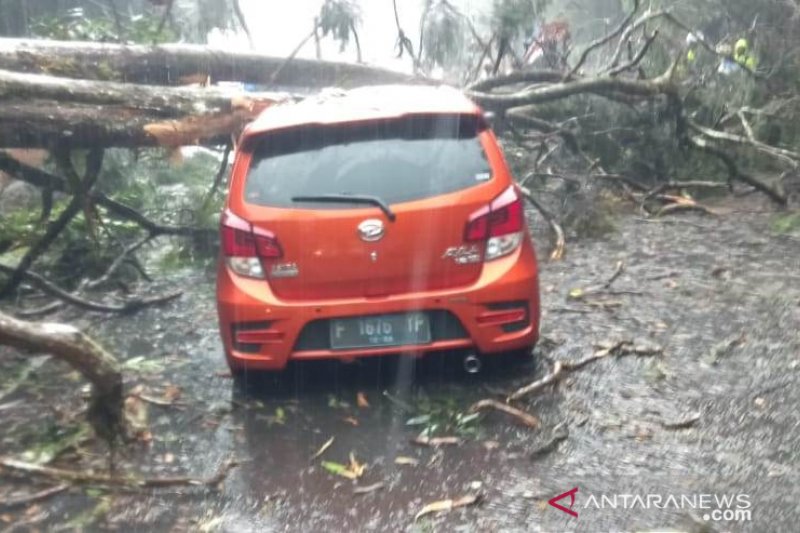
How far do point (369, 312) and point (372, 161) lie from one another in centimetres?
83

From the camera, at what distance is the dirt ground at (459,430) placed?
4148 mm

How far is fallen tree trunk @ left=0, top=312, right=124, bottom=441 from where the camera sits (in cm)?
427

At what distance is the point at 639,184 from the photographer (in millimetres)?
11734

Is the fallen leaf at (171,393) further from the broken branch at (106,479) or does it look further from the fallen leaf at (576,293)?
the fallen leaf at (576,293)

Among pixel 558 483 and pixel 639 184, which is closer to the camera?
pixel 558 483

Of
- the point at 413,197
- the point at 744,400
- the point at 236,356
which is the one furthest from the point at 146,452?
the point at 744,400

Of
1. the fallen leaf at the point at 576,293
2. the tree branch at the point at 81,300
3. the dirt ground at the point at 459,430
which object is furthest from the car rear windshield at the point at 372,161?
the tree branch at the point at 81,300

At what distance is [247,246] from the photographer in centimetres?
524

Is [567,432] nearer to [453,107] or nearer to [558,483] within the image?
[558,483]

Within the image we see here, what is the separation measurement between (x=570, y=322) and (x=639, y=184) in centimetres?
521

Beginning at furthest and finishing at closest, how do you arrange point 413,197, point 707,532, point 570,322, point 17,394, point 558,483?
point 570,322
point 17,394
point 413,197
point 558,483
point 707,532

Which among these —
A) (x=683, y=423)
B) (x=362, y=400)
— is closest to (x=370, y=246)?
(x=362, y=400)

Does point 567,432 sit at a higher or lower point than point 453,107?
lower

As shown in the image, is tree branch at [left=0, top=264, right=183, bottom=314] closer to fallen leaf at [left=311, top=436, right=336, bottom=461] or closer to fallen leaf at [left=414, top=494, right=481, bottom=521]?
fallen leaf at [left=311, top=436, right=336, bottom=461]
